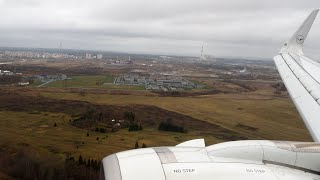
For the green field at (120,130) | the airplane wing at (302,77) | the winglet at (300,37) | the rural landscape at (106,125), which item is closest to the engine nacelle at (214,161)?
the airplane wing at (302,77)

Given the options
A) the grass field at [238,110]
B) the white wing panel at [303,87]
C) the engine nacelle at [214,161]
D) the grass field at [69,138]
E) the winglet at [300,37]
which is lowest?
the grass field at [69,138]

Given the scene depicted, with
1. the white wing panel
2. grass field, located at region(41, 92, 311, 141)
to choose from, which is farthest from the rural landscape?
the white wing panel

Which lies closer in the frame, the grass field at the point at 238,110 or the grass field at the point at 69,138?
the grass field at the point at 69,138

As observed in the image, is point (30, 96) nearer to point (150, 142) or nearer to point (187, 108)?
point (187, 108)

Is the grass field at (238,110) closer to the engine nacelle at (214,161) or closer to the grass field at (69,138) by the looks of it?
the grass field at (69,138)

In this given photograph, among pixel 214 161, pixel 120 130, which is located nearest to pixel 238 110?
pixel 120 130
